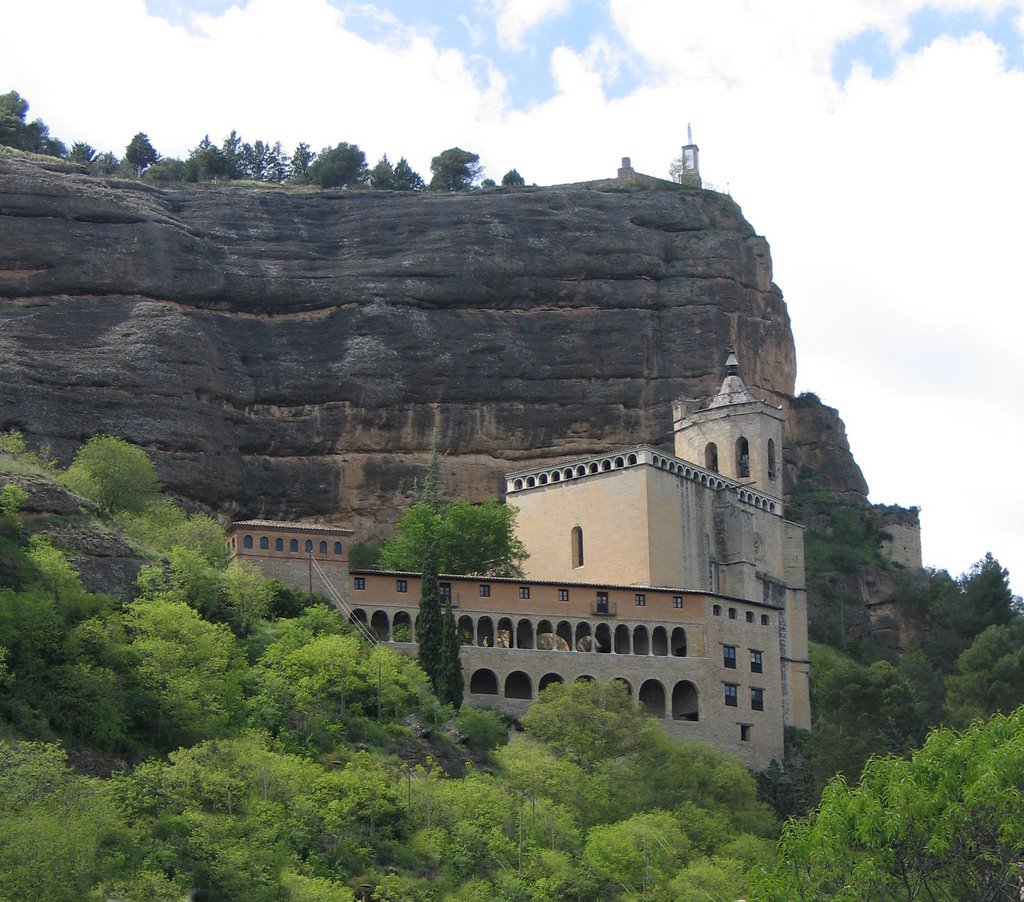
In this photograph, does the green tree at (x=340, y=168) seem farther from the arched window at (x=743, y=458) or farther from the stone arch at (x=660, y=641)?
the stone arch at (x=660, y=641)

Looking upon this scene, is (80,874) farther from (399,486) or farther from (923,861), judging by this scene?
(399,486)

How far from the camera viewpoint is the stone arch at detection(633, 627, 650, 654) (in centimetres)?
9062

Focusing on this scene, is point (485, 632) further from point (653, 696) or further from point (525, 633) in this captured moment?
point (653, 696)

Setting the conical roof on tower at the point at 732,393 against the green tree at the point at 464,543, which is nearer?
the green tree at the point at 464,543

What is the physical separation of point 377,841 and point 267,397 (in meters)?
53.4

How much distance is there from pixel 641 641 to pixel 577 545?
38.2 feet

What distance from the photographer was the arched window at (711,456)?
110 meters

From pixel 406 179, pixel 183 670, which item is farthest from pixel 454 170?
pixel 183 670

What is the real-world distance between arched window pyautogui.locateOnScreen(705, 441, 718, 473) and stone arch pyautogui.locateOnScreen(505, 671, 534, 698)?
2502 cm

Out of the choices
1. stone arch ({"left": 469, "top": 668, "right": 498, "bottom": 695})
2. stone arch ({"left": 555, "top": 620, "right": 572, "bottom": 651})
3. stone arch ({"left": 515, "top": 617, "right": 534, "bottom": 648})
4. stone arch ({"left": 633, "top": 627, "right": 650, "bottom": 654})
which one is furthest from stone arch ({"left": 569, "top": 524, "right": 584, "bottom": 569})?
stone arch ({"left": 469, "top": 668, "right": 498, "bottom": 695})

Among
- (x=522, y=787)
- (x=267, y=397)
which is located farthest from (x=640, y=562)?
(x=267, y=397)

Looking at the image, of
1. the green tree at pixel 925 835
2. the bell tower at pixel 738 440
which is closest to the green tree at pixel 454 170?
the bell tower at pixel 738 440

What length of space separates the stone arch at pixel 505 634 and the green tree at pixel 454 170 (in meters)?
59.7

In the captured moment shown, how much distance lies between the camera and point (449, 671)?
83250mm
